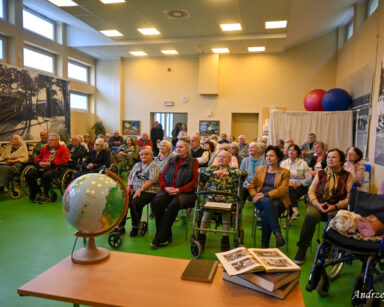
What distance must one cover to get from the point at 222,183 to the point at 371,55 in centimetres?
575

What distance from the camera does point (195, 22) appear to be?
8.37 meters

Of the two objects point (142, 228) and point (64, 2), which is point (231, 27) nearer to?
point (64, 2)

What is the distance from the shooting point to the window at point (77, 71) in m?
11.8

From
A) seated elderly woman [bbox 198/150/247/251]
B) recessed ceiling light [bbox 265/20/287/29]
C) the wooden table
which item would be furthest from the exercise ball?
the wooden table

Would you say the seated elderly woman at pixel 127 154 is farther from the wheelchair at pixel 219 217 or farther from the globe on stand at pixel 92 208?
the globe on stand at pixel 92 208

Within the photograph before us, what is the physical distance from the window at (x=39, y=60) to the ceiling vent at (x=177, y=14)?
16.7 feet

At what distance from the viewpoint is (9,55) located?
8.89 metres

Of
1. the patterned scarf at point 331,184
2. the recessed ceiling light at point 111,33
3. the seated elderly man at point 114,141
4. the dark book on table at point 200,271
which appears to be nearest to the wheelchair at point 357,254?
the patterned scarf at point 331,184

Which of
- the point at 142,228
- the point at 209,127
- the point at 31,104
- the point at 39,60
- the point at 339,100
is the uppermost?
the point at 39,60

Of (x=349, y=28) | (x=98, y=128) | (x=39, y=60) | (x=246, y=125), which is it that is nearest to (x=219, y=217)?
(x=246, y=125)

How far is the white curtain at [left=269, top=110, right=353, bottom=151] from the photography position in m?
8.40

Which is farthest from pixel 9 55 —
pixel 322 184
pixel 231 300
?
pixel 231 300

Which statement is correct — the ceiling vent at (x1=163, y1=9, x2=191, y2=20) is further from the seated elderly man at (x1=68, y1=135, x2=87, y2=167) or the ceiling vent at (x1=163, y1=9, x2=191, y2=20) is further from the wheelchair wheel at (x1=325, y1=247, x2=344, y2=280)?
the wheelchair wheel at (x1=325, y1=247, x2=344, y2=280)

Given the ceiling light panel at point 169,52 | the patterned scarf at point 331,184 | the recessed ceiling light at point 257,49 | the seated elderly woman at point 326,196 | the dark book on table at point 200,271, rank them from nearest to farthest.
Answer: the dark book on table at point 200,271 → the seated elderly woman at point 326,196 → the patterned scarf at point 331,184 → the recessed ceiling light at point 257,49 → the ceiling light panel at point 169,52
